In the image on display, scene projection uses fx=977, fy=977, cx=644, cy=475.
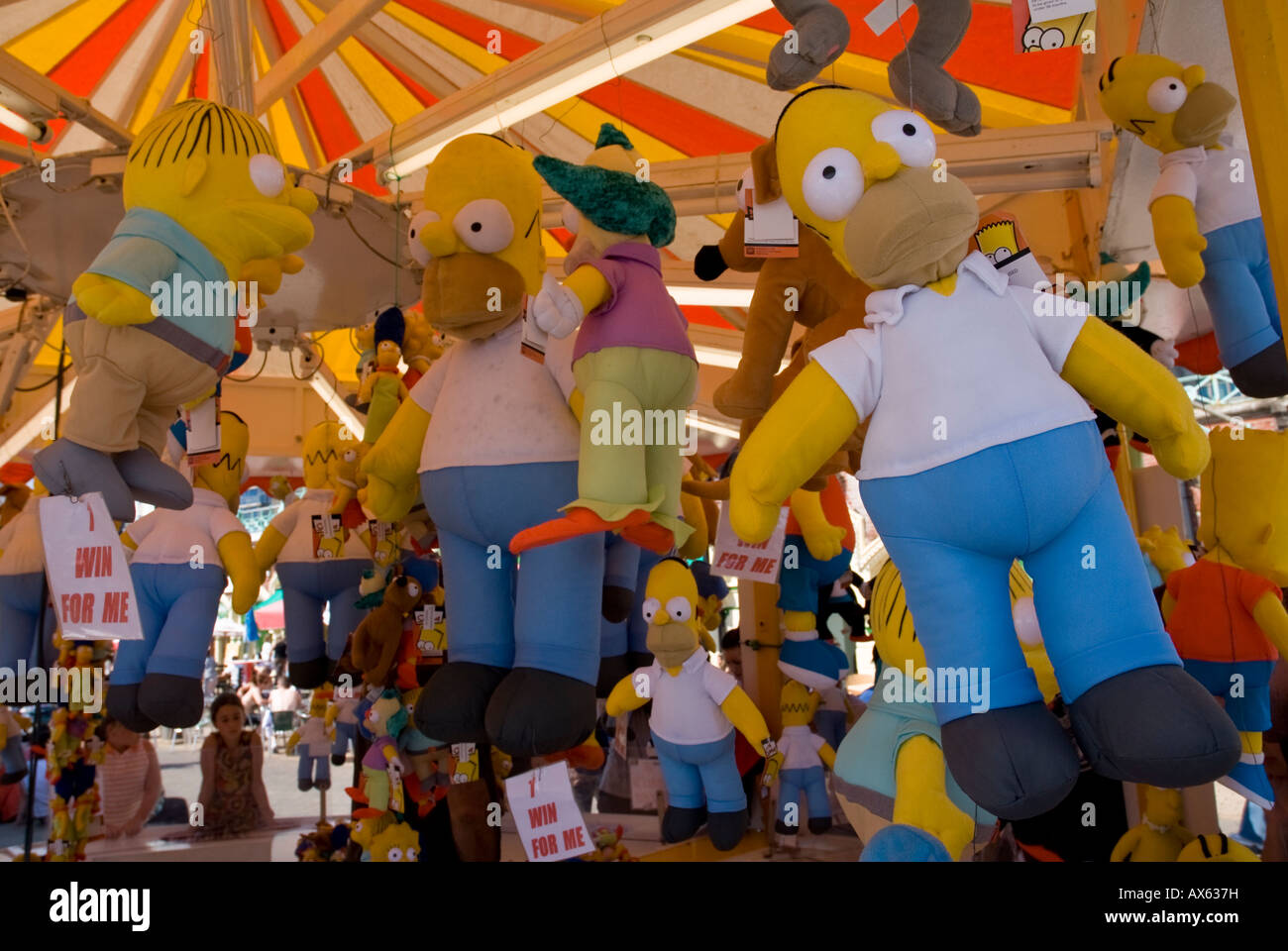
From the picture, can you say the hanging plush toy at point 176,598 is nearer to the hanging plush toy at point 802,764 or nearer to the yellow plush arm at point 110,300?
the yellow plush arm at point 110,300

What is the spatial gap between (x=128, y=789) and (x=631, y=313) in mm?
5044

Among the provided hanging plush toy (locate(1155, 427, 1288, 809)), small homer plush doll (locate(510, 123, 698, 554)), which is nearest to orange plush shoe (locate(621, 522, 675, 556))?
small homer plush doll (locate(510, 123, 698, 554))

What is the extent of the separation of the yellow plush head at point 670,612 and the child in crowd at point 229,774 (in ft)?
10.1

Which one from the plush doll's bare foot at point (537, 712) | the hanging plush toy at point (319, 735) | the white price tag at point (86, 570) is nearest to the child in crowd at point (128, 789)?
the hanging plush toy at point (319, 735)

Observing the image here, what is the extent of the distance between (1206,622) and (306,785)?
470cm

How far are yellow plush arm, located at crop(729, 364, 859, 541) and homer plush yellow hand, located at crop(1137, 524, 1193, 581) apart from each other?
186 cm

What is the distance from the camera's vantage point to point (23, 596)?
9.78 feet

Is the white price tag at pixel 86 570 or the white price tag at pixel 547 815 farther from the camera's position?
the white price tag at pixel 547 815

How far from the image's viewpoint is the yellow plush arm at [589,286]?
1.94 metres

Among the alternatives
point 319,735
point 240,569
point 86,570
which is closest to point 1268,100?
point 86,570

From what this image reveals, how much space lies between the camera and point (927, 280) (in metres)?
1.55
